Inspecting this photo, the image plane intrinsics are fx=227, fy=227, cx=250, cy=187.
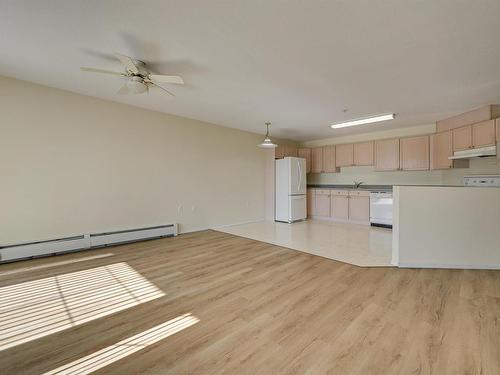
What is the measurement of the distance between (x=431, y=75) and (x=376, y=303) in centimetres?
291

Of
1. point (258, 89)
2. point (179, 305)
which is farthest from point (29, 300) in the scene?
point (258, 89)

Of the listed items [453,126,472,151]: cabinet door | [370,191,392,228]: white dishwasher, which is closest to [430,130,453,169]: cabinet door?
[453,126,472,151]: cabinet door

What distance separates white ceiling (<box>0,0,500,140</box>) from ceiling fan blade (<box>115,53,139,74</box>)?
177 millimetres

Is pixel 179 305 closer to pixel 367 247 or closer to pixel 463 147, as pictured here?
pixel 367 247

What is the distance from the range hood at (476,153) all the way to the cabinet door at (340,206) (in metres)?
2.50

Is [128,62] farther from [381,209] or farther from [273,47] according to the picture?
[381,209]

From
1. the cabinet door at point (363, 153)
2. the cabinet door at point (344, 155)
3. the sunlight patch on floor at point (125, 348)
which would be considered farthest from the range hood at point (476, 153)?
the sunlight patch on floor at point (125, 348)

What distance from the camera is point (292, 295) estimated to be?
7.82ft

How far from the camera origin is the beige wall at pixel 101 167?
130 inches

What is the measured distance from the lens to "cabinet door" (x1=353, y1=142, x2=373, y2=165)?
20.4ft

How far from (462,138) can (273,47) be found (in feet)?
14.9

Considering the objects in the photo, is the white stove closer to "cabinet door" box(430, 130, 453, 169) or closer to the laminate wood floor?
"cabinet door" box(430, 130, 453, 169)

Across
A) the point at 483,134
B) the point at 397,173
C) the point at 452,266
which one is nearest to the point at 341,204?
the point at 397,173

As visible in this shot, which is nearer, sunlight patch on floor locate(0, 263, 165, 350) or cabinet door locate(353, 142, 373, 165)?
sunlight patch on floor locate(0, 263, 165, 350)
